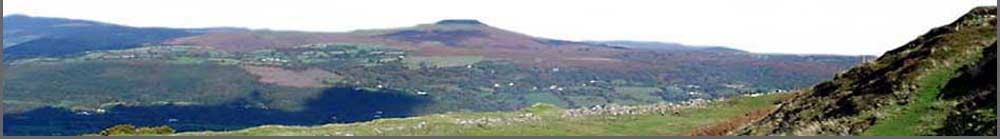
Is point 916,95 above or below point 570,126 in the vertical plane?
above

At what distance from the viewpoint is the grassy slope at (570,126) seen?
43.5m

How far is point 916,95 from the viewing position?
34.1 meters

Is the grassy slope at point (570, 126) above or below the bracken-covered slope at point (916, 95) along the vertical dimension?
below

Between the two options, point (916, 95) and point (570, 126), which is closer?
point (916, 95)

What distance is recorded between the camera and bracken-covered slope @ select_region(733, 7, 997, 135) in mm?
30594

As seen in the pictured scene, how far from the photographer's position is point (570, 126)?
4512 centimetres

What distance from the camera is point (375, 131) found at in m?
47.2

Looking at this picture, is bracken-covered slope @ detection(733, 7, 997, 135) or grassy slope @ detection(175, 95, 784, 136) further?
grassy slope @ detection(175, 95, 784, 136)

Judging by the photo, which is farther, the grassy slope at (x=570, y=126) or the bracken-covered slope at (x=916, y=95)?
the grassy slope at (x=570, y=126)

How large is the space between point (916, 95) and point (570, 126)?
13.8 m

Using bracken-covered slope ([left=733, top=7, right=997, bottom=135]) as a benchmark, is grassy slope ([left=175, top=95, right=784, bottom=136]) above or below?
below

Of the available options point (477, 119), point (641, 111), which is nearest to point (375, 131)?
point (477, 119)

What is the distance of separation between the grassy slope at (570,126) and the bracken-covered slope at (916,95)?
3.73 metres

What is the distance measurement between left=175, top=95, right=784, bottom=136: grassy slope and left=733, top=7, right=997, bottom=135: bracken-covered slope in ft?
12.2
